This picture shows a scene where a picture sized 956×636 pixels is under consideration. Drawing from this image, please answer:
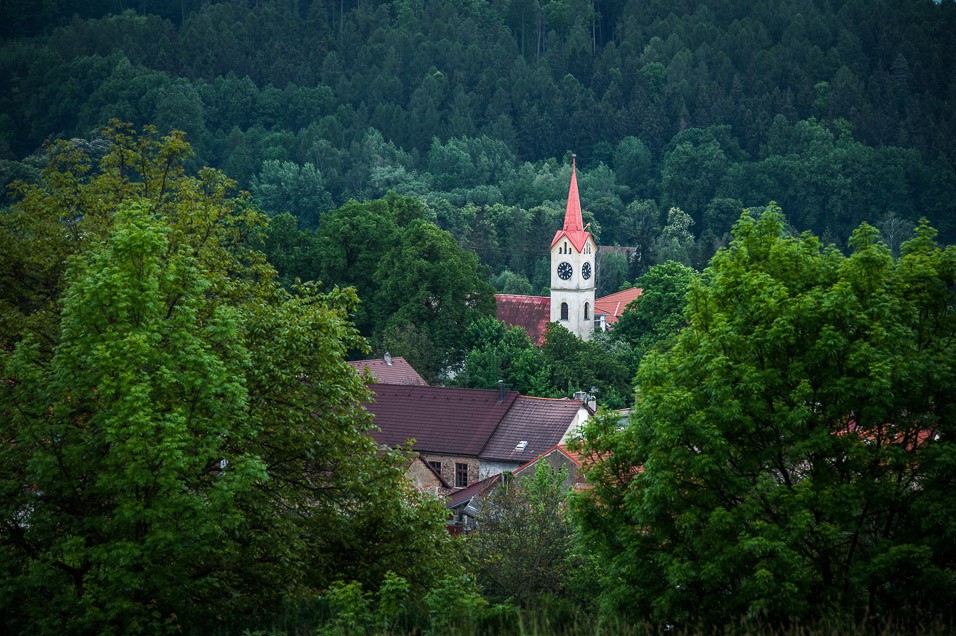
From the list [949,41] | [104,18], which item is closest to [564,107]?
[949,41]

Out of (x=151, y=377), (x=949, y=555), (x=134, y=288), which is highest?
(x=134, y=288)

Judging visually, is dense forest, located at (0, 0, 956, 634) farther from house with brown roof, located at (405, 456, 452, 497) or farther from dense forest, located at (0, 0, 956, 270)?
dense forest, located at (0, 0, 956, 270)

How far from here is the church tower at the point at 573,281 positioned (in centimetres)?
9050

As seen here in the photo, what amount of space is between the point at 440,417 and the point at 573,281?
39.3 m

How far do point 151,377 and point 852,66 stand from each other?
162 metres

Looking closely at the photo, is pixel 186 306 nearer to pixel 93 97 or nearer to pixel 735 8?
pixel 93 97

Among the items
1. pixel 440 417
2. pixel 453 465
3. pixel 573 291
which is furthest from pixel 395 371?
pixel 573 291

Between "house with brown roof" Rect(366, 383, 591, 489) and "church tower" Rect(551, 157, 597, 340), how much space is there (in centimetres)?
3647

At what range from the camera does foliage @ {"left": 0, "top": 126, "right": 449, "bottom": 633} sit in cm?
2020

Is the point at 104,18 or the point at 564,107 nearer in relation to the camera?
the point at 564,107

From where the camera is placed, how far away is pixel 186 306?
2206 centimetres

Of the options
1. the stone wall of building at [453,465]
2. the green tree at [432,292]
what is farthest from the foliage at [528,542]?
the green tree at [432,292]

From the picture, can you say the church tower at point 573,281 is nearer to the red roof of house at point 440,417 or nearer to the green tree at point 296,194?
the red roof of house at point 440,417

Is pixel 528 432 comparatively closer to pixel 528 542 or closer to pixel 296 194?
pixel 528 542
